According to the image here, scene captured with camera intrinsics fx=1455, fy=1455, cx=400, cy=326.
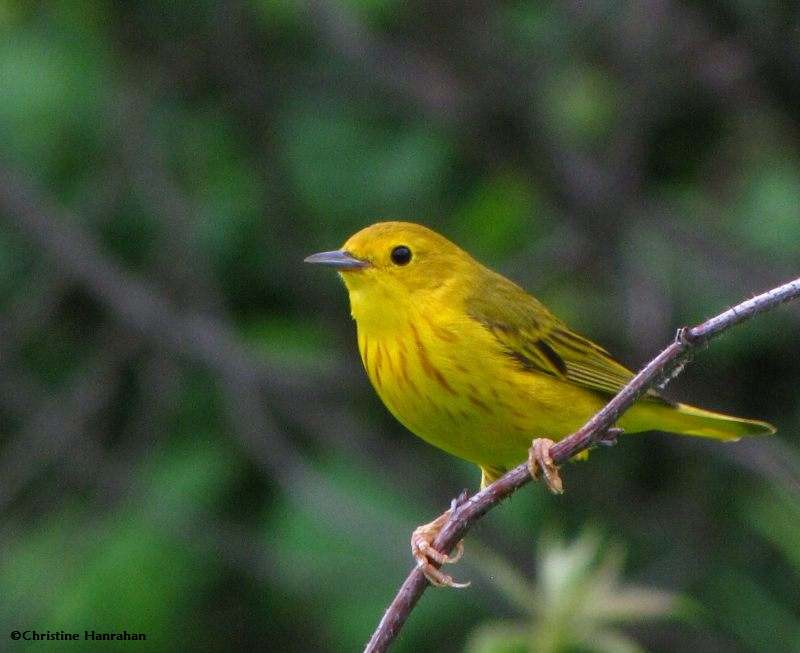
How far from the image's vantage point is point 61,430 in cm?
710

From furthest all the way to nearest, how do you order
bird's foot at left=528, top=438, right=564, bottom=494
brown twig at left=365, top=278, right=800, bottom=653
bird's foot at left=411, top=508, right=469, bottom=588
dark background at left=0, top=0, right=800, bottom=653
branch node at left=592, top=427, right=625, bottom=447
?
dark background at left=0, top=0, right=800, bottom=653 → bird's foot at left=411, top=508, right=469, bottom=588 → bird's foot at left=528, top=438, right=564, bottom=494 → branch node at left=592, top=427, right=625, bottom=447 → brown twig at left=365, top=278, right=800, bottom=653

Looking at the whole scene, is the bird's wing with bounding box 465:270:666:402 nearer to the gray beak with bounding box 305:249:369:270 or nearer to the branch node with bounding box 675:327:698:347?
the gray beak with bounding box 305:249:369:270

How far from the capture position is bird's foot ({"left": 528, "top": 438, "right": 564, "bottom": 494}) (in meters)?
3.46

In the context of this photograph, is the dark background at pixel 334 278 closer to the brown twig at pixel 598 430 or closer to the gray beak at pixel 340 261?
the gray beak at pixel 340 261

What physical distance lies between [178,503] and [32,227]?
146 centimetres

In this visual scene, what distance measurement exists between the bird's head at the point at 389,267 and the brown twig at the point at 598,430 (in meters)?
1.61

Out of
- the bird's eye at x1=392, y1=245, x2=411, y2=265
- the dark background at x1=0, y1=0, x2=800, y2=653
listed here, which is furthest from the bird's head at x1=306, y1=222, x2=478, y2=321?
the dark background at x1=0, y1=0, x2=800, y2=653

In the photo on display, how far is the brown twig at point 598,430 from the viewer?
2408 mm

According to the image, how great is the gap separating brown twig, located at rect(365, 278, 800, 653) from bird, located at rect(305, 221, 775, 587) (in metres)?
1.09

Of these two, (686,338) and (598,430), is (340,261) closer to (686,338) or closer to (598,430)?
(598,430)

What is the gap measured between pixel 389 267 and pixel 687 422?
41.0 inches

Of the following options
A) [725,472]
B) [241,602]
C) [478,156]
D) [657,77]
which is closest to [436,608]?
[241,602]

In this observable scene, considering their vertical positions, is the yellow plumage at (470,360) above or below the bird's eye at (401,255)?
below

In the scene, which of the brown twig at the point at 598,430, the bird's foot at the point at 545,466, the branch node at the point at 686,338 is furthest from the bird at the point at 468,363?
the branch node at the point at 686,338
